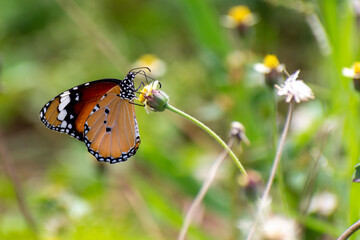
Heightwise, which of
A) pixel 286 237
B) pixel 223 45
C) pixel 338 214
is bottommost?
pixel 286 237

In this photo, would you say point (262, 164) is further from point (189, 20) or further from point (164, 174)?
point (189, 20)

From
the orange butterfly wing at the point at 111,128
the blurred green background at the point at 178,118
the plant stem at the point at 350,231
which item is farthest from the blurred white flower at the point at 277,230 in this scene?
the orange butterfly wing at the point at 111,128

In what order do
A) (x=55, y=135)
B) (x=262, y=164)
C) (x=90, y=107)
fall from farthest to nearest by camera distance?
(x=55, y=135) < (x=262, y=164) < (x=90, y=107)

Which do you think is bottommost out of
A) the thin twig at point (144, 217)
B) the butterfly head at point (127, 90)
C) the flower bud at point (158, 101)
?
the flower bud at point (158, 101)

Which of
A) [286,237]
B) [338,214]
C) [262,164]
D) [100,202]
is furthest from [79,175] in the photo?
[286,237]

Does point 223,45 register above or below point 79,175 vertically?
above

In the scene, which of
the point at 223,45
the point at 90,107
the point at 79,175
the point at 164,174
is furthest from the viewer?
the point at 79,175

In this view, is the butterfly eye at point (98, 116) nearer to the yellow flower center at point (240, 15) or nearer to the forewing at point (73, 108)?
the forewing at point (73, 108)
